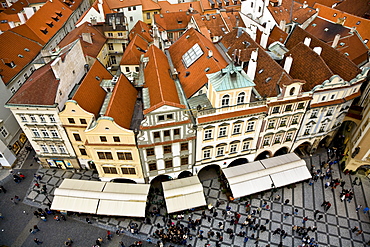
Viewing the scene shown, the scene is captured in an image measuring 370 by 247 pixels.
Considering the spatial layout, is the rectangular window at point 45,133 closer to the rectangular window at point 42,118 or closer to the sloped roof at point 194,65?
the rectangular window at point 42,118

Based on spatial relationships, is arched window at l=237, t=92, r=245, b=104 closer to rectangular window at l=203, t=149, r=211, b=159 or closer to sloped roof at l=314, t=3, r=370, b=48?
rectangular window at l=203, t=149, r=211, b=159

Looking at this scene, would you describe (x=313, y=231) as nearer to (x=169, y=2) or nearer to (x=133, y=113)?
(x=133, y=113)

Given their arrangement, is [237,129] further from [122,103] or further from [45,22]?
[45,22]

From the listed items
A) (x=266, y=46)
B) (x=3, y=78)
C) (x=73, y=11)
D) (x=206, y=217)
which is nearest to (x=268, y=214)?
(x=206, y=217)

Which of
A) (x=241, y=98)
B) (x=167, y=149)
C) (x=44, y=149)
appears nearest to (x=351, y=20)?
(x=241, y=98)

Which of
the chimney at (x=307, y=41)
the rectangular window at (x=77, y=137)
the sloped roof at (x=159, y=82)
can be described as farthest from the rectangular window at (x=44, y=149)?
the chimney at (x=307, y=41)

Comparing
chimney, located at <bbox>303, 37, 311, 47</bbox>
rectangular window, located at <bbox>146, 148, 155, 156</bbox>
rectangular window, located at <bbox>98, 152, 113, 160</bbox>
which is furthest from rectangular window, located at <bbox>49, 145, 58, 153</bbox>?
chimney, located at <bbox>303, 37, 311, 47</bbox>
